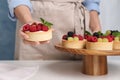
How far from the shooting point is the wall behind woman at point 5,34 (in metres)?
1.34

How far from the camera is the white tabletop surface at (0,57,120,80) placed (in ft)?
2.55

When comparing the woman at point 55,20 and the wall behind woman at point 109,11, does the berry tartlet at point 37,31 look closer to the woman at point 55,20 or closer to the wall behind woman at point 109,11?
the woman at point 55,20

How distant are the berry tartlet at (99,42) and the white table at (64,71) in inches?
3.5

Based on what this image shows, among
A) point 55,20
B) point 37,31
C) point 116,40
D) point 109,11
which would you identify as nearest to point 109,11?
point 109,11

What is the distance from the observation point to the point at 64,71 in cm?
85

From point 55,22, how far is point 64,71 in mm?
276

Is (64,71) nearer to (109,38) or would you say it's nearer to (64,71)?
(64,71)

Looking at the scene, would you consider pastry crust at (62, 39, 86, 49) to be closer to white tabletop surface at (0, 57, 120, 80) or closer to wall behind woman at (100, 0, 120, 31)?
white tabletop surface at (0, 57, 120, 80)

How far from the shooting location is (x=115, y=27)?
5.21ft

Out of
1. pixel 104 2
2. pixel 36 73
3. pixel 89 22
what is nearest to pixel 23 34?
pixel 36 73

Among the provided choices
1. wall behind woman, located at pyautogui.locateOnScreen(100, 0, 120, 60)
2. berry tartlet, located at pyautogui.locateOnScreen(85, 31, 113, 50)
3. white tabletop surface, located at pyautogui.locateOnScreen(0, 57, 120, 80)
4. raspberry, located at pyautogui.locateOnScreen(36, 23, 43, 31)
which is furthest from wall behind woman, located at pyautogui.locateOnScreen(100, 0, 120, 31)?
raspberry, located at pyautogui.locateOnScreen(36, 23, 43, 31)

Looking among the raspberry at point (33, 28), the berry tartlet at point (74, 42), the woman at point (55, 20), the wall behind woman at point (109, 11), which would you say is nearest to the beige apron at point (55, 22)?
the woman at point (55, 20)

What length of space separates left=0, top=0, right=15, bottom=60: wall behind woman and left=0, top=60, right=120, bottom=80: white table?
42 cm

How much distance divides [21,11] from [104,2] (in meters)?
0.76
